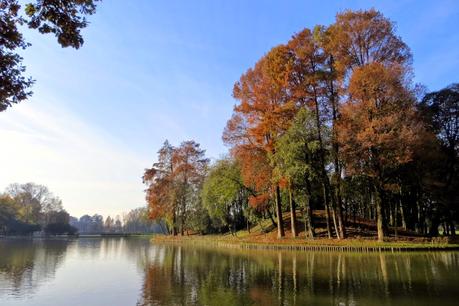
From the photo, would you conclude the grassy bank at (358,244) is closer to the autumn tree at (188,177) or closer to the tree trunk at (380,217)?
the tree trunk at (380,217)

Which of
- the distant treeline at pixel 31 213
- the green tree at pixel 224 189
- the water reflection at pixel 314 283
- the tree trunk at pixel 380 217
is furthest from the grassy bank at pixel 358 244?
the distant treeline at pixel 31 213

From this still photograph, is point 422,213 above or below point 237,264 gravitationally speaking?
above

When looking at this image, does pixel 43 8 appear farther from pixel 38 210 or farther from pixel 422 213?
pixel 38 210

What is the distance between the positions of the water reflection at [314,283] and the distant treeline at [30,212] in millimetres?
91512

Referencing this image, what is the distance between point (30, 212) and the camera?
105 meters

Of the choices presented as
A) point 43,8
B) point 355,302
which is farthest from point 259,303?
point 43,8

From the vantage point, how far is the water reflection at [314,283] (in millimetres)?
12812

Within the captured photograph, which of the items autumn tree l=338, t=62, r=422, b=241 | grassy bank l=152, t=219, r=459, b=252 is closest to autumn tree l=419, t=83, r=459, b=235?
autumn tree l=338, t=62, r=422, b=241

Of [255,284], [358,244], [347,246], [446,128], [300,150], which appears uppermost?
[446,128]

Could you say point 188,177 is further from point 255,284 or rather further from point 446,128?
point 255,284

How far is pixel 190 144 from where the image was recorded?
64.9 metres

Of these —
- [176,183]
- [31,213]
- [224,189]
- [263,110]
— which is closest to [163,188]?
[176,183]

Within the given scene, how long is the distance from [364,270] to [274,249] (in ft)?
49.5

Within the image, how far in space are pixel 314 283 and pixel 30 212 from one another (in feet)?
348
